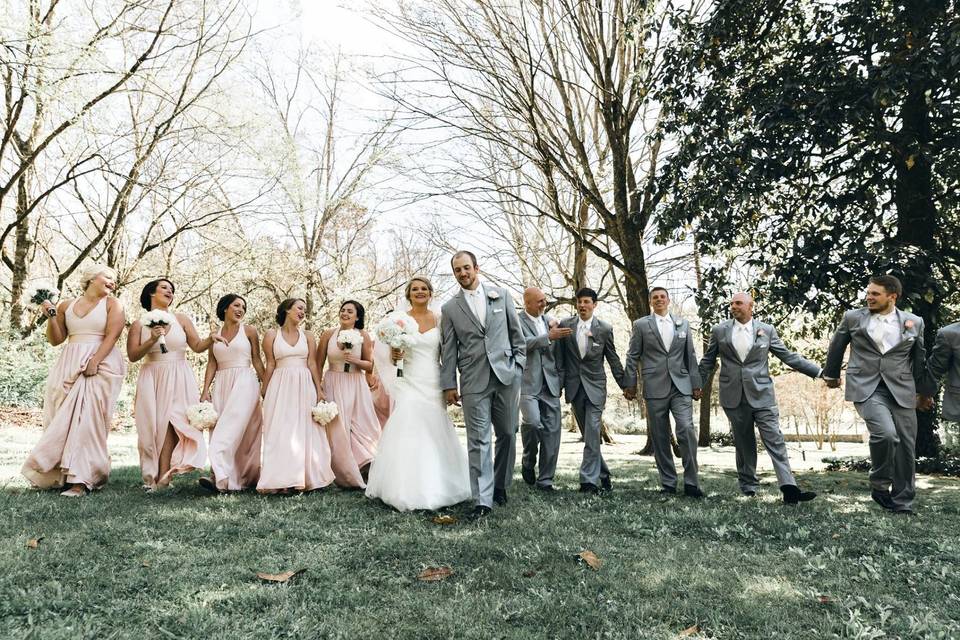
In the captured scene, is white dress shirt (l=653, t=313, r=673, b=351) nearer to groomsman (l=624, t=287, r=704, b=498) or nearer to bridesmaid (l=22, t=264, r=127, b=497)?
groomsman (l=624, t=287, r=704, b=498)

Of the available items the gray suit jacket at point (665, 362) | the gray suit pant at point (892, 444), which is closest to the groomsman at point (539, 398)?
the gray suit jacket at point (665, 362)

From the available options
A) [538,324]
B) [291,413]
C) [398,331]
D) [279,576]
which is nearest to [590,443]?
[538,324]

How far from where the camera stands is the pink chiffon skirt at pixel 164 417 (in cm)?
687

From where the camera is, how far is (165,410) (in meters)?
6.99

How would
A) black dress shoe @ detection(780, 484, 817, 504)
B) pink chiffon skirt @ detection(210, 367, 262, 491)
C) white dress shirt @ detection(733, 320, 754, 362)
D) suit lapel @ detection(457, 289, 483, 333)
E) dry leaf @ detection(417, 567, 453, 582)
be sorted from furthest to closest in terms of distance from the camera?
white dress shirt @ detection(733, 320, 754, 362) < pink chiffon skirt @ detection(210, 367, 262, 491) < black dress shoe @ detection(780, 484, 817, 504) < suit lapel @ detection(457, 289, 483, 333) < dry leaf @ detection(417, 567, 453, 582)

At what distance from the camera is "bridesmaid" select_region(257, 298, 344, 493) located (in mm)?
6621

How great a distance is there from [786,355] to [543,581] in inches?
179

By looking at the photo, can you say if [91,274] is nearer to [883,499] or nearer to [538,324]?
[538,324]

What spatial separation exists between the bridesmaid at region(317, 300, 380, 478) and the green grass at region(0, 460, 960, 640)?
1787 millimetres

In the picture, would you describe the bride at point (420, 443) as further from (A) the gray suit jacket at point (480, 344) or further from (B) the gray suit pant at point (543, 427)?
(B) the gray suit pant at point (543, 427)

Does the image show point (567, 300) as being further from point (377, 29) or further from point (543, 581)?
point (543, 581)

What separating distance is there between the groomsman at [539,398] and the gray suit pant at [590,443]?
0.98 feet

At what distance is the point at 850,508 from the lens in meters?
6.26

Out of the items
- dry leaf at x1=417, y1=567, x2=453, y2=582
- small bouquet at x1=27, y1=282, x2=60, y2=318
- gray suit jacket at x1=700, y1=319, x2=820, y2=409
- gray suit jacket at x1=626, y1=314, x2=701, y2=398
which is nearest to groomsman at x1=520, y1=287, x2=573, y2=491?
gray suit jacket at x1=626, y1=314, x2=701, y2=398
